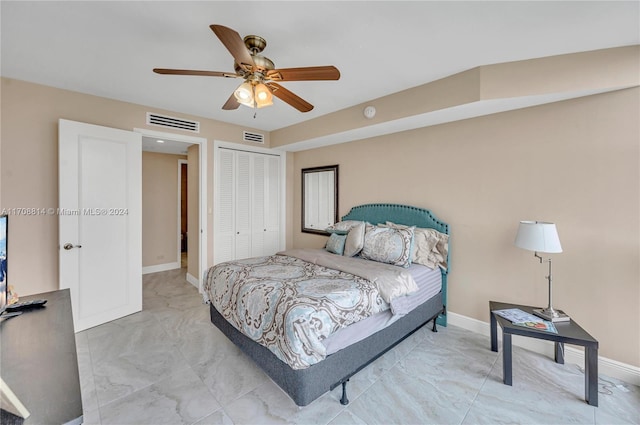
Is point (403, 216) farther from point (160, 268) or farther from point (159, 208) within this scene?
point (160, 268)

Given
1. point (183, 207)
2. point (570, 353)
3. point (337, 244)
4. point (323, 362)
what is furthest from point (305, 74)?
point (183, 207)

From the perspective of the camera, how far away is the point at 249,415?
1.79m

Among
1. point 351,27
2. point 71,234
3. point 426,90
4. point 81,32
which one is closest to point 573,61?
point 426,90

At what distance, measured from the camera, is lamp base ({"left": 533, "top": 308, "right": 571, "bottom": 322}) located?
2.14m

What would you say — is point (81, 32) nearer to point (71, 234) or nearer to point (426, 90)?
point (71, 234)

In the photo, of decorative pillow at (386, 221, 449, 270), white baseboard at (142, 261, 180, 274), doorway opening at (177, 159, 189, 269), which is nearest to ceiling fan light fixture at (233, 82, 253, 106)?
decorative pillow at (386, 221, 449, 270)

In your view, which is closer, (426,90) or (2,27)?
(2,27)

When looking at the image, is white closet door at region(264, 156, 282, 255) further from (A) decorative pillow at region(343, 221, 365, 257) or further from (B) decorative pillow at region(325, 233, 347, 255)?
(A) decorative pillow at region(343, 221, 365, 257)

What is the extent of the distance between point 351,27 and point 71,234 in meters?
3.34

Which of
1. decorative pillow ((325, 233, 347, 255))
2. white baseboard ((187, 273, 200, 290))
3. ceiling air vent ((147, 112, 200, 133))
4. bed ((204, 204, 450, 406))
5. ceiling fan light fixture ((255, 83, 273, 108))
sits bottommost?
white baseboard ((187, 273, 200, 290))

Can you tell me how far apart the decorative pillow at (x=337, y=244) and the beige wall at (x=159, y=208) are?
375 cm

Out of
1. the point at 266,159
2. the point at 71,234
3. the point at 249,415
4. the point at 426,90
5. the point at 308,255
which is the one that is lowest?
the point at 249,415

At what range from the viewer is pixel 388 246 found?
2867 mm

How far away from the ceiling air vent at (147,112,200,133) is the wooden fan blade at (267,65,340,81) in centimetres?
239
